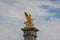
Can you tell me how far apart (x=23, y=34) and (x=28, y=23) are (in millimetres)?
1576

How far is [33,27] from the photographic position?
60.0 m

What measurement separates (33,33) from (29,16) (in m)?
2.53

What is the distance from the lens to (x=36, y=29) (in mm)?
60344

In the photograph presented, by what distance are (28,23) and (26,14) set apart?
1.39 m

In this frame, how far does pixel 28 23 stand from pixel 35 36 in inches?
75.8

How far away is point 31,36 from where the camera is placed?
198ft

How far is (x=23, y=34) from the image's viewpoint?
199 feet

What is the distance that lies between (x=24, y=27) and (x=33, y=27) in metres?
1.18

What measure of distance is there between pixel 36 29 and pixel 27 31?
1188 mm

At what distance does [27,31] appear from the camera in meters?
60.4

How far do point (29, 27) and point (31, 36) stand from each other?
47.1 inches

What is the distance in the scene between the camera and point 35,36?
60938 mm

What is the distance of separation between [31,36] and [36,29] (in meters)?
1.11

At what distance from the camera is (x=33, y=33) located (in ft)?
198
